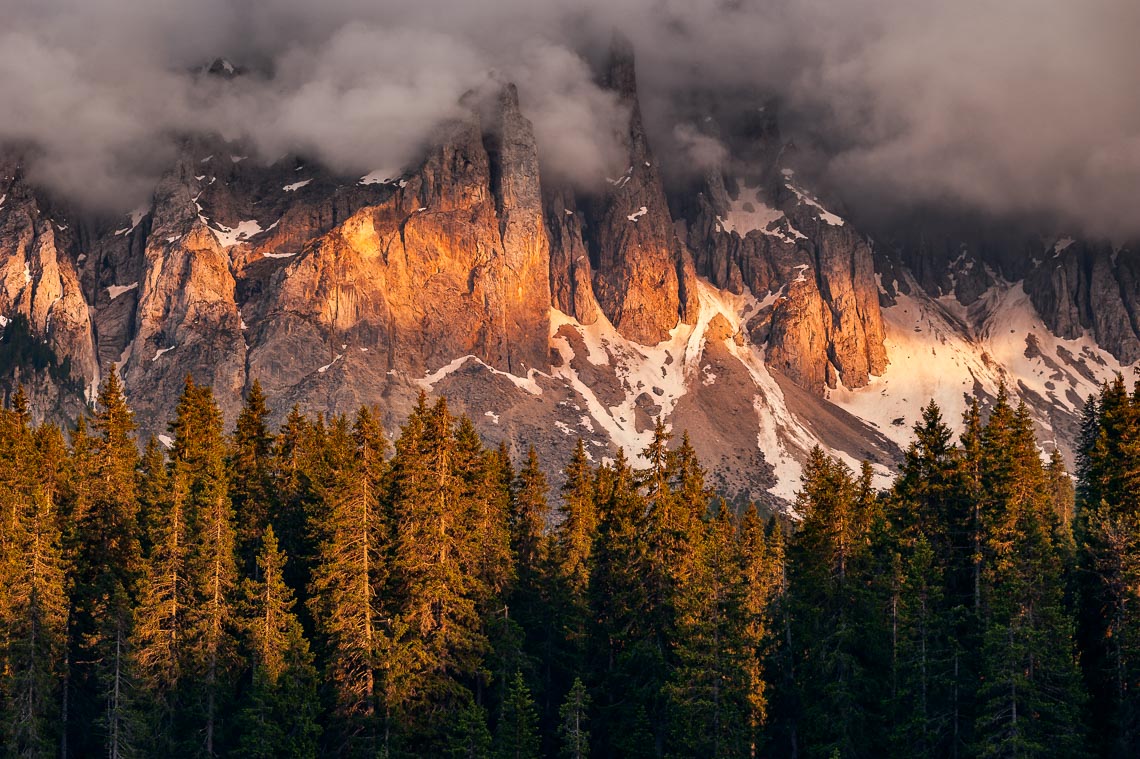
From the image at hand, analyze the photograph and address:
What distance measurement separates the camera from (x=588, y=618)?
6731 centimetres

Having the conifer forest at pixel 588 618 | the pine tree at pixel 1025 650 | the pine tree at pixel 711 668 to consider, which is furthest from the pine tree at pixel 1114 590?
the pine tree at pixel 711 668

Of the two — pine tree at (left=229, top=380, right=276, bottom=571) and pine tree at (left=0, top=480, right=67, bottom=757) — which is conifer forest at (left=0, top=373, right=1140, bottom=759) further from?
pine tree at (left=229, top=380, right=276, bottom=571)

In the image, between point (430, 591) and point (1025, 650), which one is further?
point (430, 591)

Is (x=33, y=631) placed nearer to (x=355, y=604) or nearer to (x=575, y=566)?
(x=355, y=604)

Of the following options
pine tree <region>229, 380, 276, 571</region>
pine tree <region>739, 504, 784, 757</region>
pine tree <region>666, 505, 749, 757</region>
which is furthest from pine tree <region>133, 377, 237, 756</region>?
pine tree <region>739, 504, 784, 757</region>

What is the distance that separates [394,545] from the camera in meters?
62.3

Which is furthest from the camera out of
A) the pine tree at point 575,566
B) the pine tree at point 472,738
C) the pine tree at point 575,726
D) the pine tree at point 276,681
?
the pine tree at point 575,566

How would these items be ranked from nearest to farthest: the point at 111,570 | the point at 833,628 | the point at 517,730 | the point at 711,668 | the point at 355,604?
the point at 711,668 → the point at 833,628 → the point at 517,730 → the point at 355,604 → the point at 111,570

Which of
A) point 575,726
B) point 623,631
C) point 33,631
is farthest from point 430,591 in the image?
point 33,631

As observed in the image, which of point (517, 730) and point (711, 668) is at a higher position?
point (711, 668)

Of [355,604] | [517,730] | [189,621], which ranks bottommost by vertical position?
[517,730]

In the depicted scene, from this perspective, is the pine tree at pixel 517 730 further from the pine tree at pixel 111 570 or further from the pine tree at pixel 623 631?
the pine tree at pixel 111 570

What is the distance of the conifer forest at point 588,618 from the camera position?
175 ft

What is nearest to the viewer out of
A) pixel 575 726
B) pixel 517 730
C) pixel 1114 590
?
pixel 1114 590
